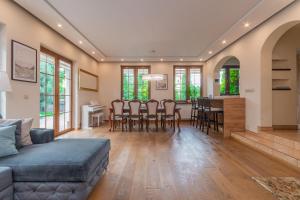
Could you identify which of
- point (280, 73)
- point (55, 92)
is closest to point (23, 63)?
point (55, 92)

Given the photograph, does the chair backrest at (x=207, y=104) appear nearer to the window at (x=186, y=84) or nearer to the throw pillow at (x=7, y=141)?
the window at (x=186, y=84)

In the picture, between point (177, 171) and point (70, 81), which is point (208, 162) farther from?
point (70, 81)

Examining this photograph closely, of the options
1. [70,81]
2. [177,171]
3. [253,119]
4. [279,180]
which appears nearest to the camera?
[279,180]

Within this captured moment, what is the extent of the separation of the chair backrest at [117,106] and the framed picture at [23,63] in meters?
2.50

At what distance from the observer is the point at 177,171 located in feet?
9.20

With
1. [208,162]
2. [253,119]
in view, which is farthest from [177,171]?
[253,119]

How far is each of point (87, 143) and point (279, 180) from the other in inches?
101

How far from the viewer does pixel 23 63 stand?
3.72m

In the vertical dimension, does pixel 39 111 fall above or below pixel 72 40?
below

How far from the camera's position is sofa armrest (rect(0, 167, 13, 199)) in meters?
1.63

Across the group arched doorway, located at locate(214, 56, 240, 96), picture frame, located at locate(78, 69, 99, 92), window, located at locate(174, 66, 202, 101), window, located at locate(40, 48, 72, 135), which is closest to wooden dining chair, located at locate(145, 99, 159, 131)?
picture frame, located at locate(78, 69, 99, 92)

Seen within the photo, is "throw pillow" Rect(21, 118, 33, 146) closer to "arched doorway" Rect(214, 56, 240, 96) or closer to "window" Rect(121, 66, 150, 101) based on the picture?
"window" Rect(121, 66, 150, 101)

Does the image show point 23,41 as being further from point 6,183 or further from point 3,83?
point 6,183

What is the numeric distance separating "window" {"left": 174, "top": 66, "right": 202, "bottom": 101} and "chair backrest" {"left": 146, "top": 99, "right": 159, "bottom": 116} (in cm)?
294
